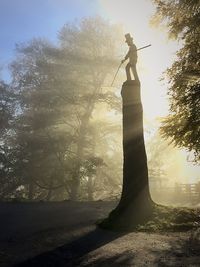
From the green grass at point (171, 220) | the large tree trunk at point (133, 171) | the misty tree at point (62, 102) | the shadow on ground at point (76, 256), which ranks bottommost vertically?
the shadow on ground at point (76, 256)

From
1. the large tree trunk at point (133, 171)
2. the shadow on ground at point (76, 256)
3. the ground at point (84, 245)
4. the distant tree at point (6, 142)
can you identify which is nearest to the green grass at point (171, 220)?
the large tree trunk at point (133, 171)

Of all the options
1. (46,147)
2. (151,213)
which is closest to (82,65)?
(46,147)

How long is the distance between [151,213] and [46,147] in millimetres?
14825

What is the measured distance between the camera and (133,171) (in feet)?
38.9

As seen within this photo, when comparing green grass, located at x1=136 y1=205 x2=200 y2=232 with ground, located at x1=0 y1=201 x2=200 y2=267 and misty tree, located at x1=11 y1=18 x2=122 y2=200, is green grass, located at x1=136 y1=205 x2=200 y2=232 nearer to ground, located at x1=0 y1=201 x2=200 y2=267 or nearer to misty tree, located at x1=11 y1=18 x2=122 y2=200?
ground, located at x1=0 y1=201 x2=200 y2=267

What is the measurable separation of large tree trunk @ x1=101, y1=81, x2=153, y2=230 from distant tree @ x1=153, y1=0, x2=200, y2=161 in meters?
1.67

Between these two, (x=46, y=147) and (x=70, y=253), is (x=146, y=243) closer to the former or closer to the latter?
(x=70, y=253)

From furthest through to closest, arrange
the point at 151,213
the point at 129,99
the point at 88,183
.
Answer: the point at 88,183, the point at 129,99, the point at 151,213

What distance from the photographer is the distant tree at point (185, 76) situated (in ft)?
42.1

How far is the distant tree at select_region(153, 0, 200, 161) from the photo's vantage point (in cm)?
1284

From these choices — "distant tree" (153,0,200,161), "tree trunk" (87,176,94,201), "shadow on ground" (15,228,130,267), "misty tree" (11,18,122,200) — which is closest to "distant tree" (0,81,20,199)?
"misty tree" (11,18,122,200)

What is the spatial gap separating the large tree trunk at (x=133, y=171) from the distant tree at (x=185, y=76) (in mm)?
1671

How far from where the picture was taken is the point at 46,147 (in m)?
25.1

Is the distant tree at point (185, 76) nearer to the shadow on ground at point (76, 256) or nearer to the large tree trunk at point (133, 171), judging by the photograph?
the large tree trunk at point (133, 171)
